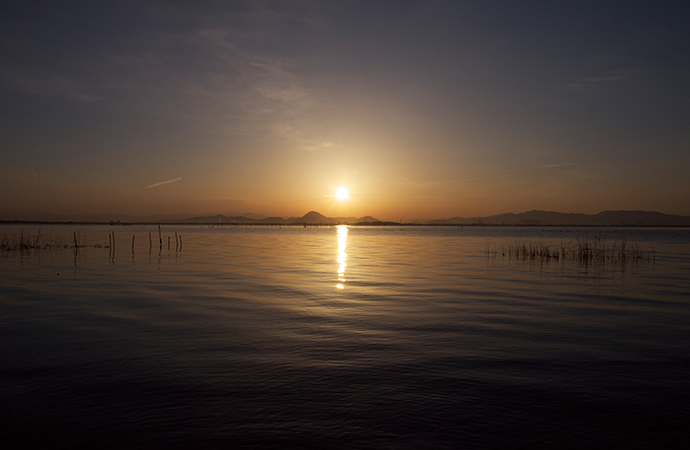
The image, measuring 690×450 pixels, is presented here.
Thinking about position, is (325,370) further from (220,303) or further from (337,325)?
(220,303)

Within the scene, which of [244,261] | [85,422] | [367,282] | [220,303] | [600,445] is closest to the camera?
[600,445]

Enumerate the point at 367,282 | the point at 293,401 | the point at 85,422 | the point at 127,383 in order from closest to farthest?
the point at 85,422
the point at 293,401
the point at 127,383
the point at 367,282

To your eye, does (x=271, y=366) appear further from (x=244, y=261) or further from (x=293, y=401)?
(x=244, y=261)

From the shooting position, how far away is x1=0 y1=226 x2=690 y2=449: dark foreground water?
7.04 m

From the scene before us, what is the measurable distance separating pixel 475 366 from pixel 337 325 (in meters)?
5.47

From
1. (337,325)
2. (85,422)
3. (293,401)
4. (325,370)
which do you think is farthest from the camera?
(337,325)

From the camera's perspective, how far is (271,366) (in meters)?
10.3

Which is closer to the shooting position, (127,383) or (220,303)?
(127,383)

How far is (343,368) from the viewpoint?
10148 millimetres

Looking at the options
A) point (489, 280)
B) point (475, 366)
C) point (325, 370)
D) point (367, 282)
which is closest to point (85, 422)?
point (325, 370)

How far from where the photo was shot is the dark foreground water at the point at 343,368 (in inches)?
277

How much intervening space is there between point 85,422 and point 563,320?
48.2 ft

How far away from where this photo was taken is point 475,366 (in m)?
10.3

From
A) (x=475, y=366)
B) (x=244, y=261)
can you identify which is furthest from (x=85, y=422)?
(x=244, y=261)
